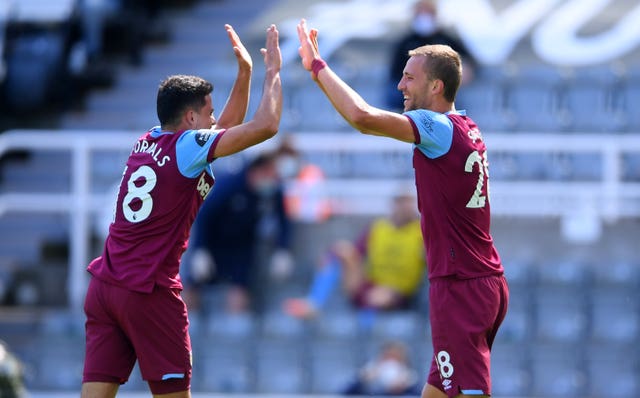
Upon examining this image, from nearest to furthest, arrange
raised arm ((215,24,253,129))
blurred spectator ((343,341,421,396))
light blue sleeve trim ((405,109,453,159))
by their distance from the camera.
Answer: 1. light blue sleeve trim ((405,109,453,159))
2. raised arm ((215,24,253,129))
3. blurred spectator ((343,341,421,396))

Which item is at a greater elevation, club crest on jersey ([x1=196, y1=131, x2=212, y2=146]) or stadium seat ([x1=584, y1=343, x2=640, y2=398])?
club crest on jersey ([x1=196, y1=131, x2=212, y2=146])

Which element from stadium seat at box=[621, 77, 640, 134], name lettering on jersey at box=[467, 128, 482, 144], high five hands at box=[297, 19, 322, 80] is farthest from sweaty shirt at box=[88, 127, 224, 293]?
stadium seat at box=[621, 77, 640, 134]

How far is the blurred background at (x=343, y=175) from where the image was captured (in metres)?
10.5

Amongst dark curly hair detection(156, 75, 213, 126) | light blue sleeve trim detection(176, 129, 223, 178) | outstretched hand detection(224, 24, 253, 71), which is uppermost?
outstretched hand detection(224, 24, 253, 71)

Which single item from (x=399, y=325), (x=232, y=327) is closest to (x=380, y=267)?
(x=399, y=325)

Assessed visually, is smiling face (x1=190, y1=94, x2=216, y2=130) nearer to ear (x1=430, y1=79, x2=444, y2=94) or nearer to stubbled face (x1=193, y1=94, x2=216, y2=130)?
stubbled face (x1=193, y1=94, x2=216, y2=130)

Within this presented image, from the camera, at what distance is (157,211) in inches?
249

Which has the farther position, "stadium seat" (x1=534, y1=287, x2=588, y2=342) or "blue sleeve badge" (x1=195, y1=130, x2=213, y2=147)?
"stadium seat" (x1=534, y1=287, x2=588, y2=342)

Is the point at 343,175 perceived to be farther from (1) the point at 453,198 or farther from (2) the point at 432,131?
(2) the point at 432,131

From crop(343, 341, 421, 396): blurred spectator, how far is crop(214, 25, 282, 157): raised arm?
158 inches

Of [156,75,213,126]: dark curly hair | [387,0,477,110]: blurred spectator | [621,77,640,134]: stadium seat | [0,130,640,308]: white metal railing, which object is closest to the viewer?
[156,75,213,126]: dark curly hair

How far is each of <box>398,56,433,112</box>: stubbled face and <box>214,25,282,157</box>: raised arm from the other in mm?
596

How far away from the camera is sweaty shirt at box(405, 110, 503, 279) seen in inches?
244

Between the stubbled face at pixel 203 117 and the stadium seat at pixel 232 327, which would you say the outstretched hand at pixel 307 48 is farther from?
the stadium seat at pixel 232 327
